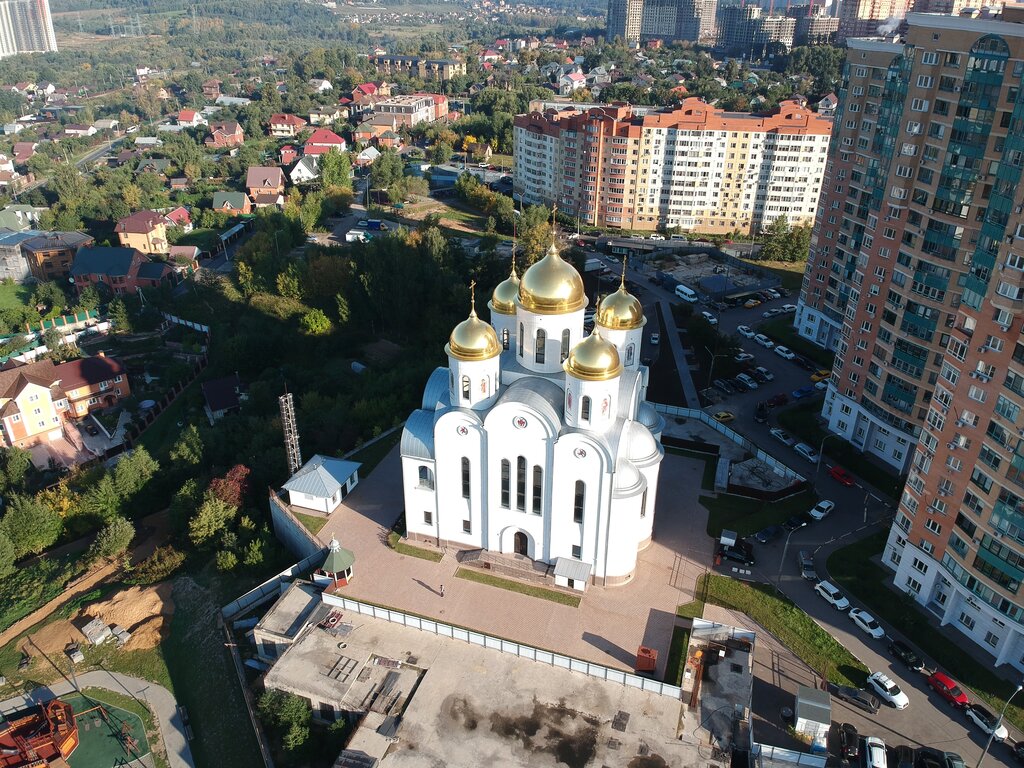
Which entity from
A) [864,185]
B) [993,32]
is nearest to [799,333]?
[864,185]

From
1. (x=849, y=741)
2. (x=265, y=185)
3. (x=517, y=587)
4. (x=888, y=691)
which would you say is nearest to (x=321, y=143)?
(x=265, y=185)

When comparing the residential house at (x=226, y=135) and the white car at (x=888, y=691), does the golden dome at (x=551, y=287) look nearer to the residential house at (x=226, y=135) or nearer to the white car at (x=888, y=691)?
the white car at (x=888, y=691)

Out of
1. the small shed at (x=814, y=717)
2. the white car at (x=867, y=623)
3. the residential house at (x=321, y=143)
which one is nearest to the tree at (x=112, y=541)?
the small shed at (x=814, y=717)

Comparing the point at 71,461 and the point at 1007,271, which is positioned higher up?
the point at 1007,271

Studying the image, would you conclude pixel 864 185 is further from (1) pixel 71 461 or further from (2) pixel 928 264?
(1) pixel 71 461

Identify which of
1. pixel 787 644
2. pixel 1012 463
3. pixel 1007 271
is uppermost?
pixel 1007 271

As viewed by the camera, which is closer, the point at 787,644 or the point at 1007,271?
the point at 1007,271
